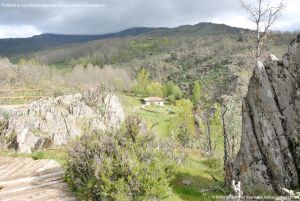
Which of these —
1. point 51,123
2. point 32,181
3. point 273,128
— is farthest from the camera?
→ point 51,123

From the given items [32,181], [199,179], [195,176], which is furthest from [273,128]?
[32,181]

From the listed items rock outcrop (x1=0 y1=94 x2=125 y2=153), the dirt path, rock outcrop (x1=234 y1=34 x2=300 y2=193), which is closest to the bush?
the dirt path

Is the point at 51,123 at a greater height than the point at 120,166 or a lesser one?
lesser

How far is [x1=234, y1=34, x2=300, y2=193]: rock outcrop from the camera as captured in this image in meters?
11.0

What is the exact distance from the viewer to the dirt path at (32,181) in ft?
36.9

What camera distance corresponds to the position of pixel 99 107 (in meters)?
23.9

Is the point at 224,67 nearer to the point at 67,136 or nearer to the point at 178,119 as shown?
the point at 178,119

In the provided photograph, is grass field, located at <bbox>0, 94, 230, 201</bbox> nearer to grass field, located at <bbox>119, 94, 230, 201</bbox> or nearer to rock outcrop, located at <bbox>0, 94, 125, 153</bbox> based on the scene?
grass field, located at <bbox>119, 94, 230, 201</bbox>

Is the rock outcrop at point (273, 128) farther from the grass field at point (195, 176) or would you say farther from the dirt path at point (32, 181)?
the dirt path at point (32, 181)

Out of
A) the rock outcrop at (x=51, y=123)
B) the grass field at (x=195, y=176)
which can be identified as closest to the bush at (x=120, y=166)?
the grass field at (x=195, y=176)

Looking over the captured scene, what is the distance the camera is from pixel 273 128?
1148 cm

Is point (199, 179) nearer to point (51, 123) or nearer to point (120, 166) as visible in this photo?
point (120, 166)

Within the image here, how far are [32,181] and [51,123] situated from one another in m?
7.81

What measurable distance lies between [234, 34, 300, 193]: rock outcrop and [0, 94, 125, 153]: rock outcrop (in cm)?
634
